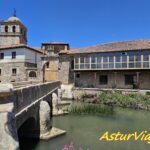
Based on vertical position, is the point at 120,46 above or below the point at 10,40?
below

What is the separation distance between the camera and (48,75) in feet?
121

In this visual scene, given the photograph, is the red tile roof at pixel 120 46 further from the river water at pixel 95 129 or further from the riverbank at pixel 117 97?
the river water at pixel 95 129

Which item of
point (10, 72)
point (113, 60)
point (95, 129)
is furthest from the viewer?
point (10, 72)

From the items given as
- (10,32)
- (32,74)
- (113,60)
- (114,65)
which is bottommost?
(32,74)

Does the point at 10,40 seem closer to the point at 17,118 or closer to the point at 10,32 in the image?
the point at 10,32

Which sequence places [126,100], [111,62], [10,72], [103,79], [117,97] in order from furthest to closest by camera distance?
[10,72]
[103,79]
[111,62]
[117,97]
[126,100]

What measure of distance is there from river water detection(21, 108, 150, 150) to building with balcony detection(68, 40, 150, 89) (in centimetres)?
841

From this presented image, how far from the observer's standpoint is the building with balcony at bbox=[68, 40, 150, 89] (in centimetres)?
2711

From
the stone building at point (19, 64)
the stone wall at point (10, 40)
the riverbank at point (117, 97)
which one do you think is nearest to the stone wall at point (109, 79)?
the riverbank at point (117, 97)

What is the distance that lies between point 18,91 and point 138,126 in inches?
430

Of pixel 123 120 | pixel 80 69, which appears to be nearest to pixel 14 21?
pixel 80 69

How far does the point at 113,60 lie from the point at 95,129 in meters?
16.2

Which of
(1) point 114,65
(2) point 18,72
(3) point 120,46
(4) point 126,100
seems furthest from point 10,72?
(4) point 126,100

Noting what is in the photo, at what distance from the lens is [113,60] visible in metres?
28.5
